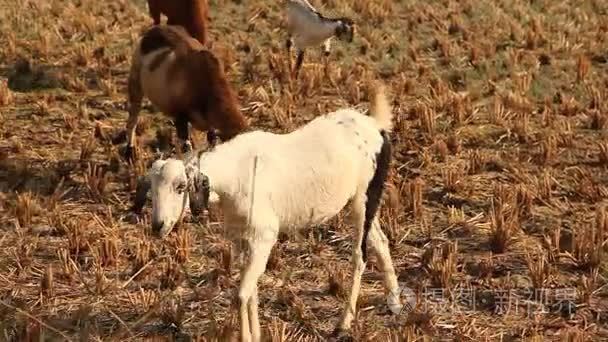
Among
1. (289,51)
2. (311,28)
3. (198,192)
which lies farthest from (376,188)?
(289,51)

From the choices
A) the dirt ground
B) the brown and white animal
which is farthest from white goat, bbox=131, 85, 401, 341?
the brown and white animal

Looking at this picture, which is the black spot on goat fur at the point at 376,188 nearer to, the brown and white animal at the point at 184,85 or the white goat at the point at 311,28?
the brown and white animal at the point at 184,85

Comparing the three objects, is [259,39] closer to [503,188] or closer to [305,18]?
[305,18]

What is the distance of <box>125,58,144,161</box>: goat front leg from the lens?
7664 millimetres

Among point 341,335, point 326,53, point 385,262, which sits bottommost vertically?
point 326,53

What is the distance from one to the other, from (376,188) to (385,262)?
0.53 metres

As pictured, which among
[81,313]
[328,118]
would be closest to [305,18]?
[328,118]

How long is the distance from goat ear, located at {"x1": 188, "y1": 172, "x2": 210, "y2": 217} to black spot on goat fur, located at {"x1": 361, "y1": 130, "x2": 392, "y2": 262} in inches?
54.8

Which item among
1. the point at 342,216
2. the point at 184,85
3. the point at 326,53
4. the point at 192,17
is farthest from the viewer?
the point at 326,53

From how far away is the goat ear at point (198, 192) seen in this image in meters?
3.94

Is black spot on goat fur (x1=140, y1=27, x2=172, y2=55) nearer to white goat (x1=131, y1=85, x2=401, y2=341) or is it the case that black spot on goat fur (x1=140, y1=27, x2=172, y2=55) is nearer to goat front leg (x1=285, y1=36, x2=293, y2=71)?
white goat (x1=131, y1=85, x2=401, y2=341)

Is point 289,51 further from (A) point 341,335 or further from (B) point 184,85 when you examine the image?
(A) point 341,335

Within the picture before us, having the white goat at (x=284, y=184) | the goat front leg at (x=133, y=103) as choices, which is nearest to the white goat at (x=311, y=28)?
the goat front leg at (x=133, y=103)

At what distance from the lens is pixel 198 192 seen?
3971mm
